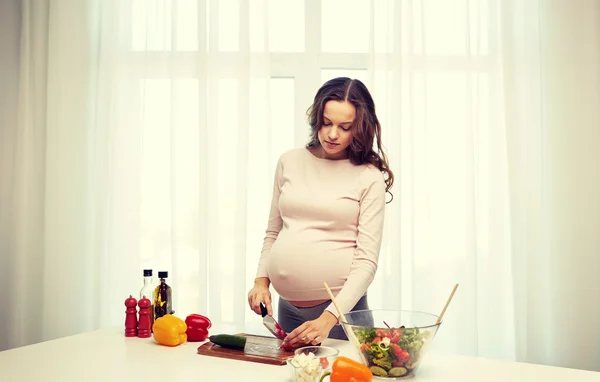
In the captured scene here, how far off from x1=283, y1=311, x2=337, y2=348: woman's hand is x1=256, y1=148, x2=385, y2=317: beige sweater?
26 centimetres

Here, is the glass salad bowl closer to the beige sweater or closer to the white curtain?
the beige sweater

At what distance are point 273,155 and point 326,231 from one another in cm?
152

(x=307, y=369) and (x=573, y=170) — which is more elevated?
(x=573, y=170)

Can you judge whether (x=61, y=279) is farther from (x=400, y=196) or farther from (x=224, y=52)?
(x=400, y=196)

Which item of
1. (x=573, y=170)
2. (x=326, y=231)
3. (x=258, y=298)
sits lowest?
(x=258, y=298)

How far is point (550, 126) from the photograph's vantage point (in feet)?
10.5

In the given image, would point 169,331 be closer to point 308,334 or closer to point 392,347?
point 308,334

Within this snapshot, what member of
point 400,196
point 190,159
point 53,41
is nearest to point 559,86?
point 400,196

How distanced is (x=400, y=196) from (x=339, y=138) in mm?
1407

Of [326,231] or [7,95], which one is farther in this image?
[7,95]

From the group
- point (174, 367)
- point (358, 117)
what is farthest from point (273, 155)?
point (174, 367)

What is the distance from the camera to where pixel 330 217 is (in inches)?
73.1

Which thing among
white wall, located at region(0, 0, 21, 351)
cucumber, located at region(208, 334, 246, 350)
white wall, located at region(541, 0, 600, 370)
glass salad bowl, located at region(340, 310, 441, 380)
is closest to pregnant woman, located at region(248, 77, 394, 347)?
cucumber, located at region(208, 334, 246, 350)

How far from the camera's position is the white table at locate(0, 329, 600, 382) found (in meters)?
1.28
